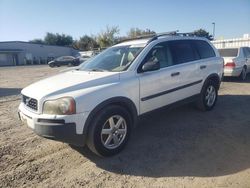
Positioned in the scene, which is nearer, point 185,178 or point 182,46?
point 185,178

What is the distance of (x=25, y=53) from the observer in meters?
54.6

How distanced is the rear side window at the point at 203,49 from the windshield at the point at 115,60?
6.41 ft

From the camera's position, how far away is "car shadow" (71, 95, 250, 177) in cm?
361

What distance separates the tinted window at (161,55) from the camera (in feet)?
15.3

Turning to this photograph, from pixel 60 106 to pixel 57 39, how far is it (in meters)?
76.3

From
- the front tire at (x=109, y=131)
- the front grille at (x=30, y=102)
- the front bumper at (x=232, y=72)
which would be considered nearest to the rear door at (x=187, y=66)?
the front tire at (x=109, y=131)

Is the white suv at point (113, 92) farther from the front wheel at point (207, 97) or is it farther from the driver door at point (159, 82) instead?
the front wheel at point (207, 97)

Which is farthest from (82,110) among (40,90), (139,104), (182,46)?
(182,46)

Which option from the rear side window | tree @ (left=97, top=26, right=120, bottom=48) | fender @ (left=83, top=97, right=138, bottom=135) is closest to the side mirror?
fender @ (left=83, top=97, right=138, bottom=135)

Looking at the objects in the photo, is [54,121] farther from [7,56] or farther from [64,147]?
[7,56]

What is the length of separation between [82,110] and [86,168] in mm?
918

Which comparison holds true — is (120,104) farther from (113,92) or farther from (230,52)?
(230,52)

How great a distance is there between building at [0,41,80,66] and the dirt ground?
171 ft

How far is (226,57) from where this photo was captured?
11.0 meters
